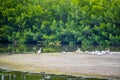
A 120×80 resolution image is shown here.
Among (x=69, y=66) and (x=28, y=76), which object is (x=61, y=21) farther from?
(x=28, y=76)

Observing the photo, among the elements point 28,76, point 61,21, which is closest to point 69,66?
point 28,76

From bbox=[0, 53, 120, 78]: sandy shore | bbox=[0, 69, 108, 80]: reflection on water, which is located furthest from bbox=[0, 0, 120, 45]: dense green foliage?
bbox=[0, 69, 108, 80]: reflection on water

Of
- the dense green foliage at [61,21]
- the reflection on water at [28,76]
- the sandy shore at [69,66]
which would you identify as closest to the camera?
the reflection on water at [28,76]

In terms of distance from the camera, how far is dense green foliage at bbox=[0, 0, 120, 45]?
56.8 meters

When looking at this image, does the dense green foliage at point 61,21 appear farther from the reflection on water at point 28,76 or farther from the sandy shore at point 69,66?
the reflection on water at point 28,76

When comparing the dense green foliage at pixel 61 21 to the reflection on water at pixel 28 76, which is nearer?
the reflection on water at pixel 28 76

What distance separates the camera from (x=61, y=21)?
5906 centimetres

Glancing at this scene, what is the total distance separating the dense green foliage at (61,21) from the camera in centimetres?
5678

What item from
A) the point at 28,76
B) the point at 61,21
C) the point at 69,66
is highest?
the point at 61,21

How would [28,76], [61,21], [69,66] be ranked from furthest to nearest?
[61,21]
[69,66]
[28,76]

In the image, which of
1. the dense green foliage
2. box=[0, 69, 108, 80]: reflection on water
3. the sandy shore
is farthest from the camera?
the dense green foliage

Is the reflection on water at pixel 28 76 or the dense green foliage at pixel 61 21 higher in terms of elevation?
the dense green foliage at pixel 61 21

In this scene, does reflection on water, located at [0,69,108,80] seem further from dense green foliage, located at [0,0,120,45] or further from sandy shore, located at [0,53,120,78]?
dense green foliage, located at [0,0,120,45]

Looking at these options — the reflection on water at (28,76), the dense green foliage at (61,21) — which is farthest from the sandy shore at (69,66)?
the dense green foliage at (61,21)
